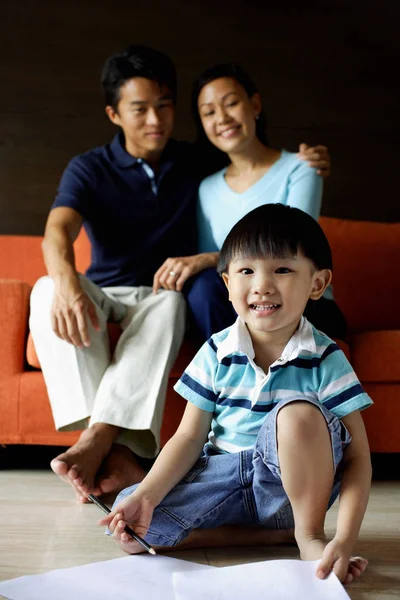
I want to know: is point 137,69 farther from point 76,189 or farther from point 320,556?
point 320,556

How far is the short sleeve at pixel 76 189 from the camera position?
195cm

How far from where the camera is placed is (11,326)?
177 cm

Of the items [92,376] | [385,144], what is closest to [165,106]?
[92,376]

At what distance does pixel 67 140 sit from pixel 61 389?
1438 millimetres

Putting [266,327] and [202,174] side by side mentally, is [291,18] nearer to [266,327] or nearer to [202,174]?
[202,174]

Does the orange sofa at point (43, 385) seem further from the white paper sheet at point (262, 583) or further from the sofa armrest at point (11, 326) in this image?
the white paper sheet at point (262, 583)

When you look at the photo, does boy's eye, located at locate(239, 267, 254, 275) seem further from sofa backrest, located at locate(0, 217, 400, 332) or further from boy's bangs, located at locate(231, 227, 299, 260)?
sofa backrest, located at locate(0, 217, 400, 332)

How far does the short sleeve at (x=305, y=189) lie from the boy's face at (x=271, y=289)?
791 mm

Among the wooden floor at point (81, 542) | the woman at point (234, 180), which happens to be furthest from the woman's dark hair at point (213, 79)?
the wooden floor at point (81, 542)

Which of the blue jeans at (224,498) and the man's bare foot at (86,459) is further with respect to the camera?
the man's bare foot at (86,459)

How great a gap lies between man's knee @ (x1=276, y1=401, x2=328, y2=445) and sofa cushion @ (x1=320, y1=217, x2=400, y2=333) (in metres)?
1.30

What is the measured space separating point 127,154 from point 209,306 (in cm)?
62

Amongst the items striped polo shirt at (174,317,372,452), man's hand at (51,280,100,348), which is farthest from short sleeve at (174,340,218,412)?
man's hand at (51,280,100,348)

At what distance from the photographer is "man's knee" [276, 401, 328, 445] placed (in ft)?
3.30
